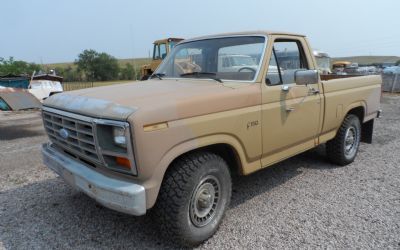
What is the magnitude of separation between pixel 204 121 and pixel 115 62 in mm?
58694

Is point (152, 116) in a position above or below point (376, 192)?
above

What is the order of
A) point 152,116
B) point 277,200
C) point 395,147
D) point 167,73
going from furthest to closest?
point 395,147
point 167,73
point 277,200
point 152,116

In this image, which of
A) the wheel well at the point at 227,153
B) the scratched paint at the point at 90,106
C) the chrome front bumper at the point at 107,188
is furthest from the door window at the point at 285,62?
the chrome front bumper at the point at 107,188

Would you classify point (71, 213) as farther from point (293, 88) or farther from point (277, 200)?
point (293, 88)

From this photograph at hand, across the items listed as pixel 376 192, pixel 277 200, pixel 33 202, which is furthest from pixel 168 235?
pixel 376 192

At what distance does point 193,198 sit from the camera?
3070mm

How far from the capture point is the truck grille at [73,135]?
114 inches

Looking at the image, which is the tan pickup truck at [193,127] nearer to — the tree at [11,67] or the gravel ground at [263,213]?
the gravel ground at [263,213]

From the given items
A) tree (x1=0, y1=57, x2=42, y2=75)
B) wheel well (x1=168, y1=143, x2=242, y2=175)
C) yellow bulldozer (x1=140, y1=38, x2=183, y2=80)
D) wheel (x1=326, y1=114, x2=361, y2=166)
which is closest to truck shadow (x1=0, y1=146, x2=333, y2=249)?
wheel well (x1=168, y1=143, x2=242, y2=175)

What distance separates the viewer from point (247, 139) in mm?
3402

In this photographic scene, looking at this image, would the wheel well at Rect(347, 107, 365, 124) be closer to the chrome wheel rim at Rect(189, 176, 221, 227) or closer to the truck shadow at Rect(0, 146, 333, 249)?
the truck shadow at Rect(0, 146, 333, 249)

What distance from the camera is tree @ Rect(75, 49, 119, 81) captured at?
5587 centimetres

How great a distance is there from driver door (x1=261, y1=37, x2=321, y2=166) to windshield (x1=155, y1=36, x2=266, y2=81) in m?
0.21

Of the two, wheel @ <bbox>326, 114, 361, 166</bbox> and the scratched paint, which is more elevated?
the scratched paint
